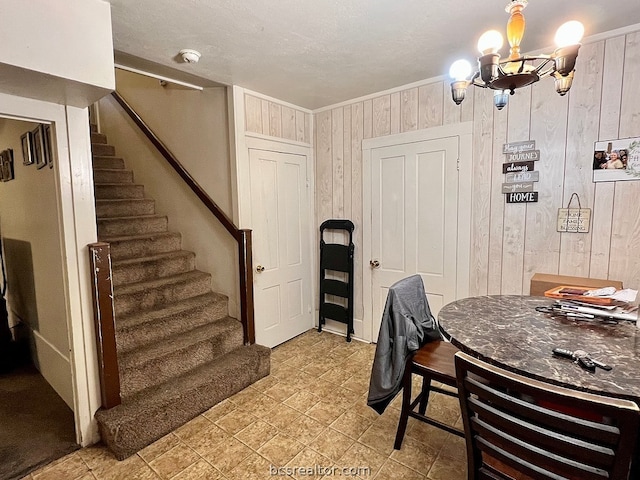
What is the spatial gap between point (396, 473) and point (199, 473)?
3.55 ft

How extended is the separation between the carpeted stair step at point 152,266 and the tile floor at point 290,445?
133 cm

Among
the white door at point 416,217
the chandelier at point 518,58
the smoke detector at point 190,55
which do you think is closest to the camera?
the chandelier at point 518,58

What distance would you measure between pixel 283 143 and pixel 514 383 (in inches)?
116

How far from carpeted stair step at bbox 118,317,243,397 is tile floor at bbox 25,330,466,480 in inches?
14.6

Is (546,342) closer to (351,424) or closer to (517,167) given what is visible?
(351,424)

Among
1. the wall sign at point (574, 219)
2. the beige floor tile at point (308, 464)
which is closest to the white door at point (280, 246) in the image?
the beige floor tile at point (308, 464)

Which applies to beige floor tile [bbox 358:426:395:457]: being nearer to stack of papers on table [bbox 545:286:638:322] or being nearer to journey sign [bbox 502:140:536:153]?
stack of papers on table [bbox 545:286:638:322]

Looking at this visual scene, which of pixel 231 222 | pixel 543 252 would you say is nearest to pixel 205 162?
pixel 231 222

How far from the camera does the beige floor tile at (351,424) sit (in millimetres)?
2109

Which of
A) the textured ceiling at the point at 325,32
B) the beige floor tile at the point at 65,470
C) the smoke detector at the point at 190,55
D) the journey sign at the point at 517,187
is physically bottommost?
the beige floor tile at the point at 65,470

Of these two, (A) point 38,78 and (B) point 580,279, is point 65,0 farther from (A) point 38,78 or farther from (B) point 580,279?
(B) point 580,279

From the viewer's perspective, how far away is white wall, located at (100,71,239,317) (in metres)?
3.06

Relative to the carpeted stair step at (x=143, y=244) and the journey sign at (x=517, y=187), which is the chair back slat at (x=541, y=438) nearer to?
the journey sign at (x=517, y=187)

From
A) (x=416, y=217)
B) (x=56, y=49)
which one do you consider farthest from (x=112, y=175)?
(x=416, y=217)
